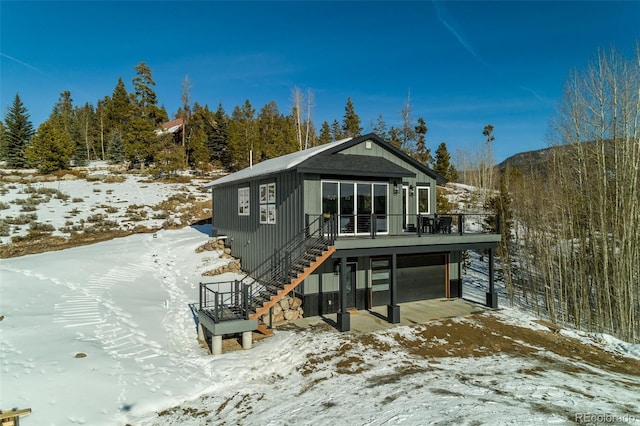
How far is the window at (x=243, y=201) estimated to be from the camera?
15.8 meters

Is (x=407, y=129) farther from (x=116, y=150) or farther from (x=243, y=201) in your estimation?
(x=116, y=150)

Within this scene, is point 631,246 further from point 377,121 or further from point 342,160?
point 377,121

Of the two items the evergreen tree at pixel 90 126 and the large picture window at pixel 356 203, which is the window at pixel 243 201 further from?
the evergreen tree at pixel 90 126

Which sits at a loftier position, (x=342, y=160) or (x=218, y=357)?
(x=342, y=160)

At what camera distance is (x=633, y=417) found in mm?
5656

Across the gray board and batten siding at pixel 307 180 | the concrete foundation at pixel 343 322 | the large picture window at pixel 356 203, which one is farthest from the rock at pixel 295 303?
the large picture window at pixel 356 203

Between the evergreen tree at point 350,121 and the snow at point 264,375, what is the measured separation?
42.1 m

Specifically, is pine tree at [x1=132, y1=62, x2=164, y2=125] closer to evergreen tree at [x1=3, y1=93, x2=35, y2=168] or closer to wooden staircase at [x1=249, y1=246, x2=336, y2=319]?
evergreen tree at [x1=3, y1=93, x2=35, y2=168]

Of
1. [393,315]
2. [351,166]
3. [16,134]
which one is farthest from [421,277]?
[16,134]

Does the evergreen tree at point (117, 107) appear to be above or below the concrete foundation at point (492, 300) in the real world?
above

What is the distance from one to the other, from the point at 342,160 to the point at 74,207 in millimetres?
26195

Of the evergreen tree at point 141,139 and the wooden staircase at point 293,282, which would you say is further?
the evergreen tree at point 141,139

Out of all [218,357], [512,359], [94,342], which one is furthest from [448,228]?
[94,342]
